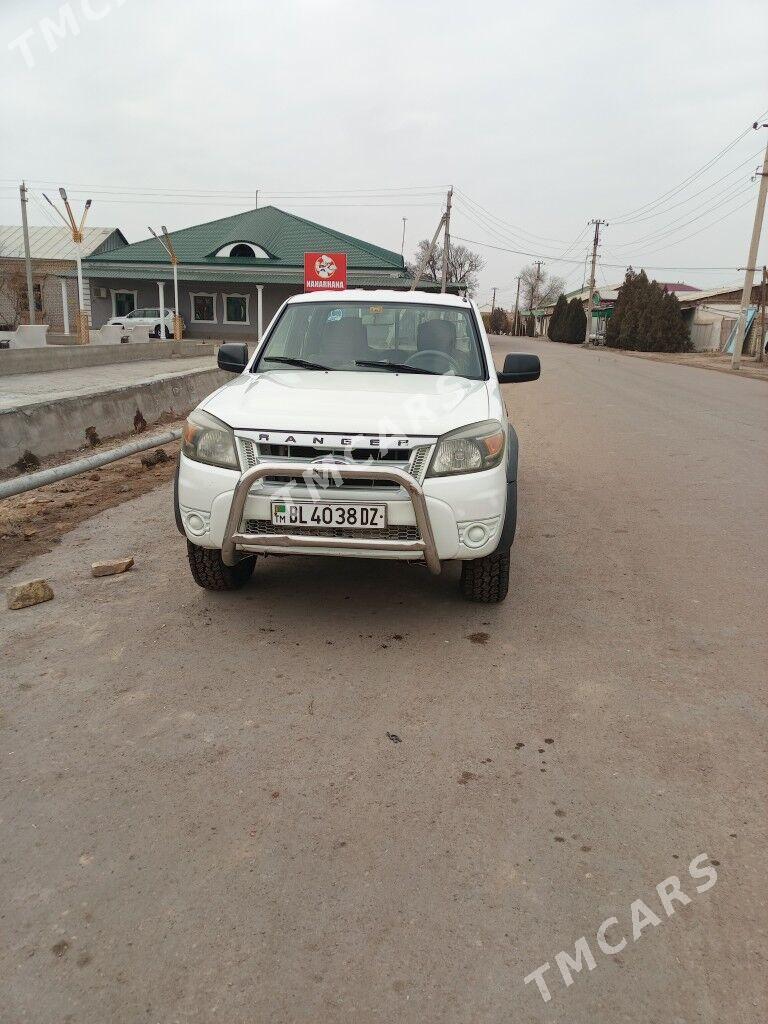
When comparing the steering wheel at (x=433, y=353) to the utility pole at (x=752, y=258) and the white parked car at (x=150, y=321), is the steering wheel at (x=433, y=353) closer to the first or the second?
the utility pole at (x=752, y=258)

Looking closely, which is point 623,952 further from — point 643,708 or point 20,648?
point 20,648

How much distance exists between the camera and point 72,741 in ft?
9.56

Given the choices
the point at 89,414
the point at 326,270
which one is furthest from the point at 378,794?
the point at 326,270

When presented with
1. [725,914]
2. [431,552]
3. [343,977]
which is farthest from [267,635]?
[725,914]

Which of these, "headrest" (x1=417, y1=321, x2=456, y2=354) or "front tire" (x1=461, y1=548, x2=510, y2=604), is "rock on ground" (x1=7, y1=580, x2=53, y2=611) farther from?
"headrest" (x1=417, y1=321, x2=456, y2=354)

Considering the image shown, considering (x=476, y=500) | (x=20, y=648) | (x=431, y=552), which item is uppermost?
(x=476, y=500)

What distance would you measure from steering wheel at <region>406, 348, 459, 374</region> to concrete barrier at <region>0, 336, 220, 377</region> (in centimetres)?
1384

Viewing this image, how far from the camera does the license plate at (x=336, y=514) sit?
142 inches

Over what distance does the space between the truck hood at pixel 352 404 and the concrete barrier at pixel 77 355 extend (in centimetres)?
1405

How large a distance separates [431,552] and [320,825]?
1516 mm

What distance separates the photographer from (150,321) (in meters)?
35.5

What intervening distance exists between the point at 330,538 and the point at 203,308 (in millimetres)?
38124

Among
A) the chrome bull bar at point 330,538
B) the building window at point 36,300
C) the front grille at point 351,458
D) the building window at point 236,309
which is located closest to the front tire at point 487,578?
the chrome bull bar at point 330,538

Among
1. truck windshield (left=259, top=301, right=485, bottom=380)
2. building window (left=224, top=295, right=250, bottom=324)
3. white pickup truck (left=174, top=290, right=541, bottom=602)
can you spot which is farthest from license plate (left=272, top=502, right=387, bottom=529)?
building window (left=224, top=295, right=250, bottom=324)
